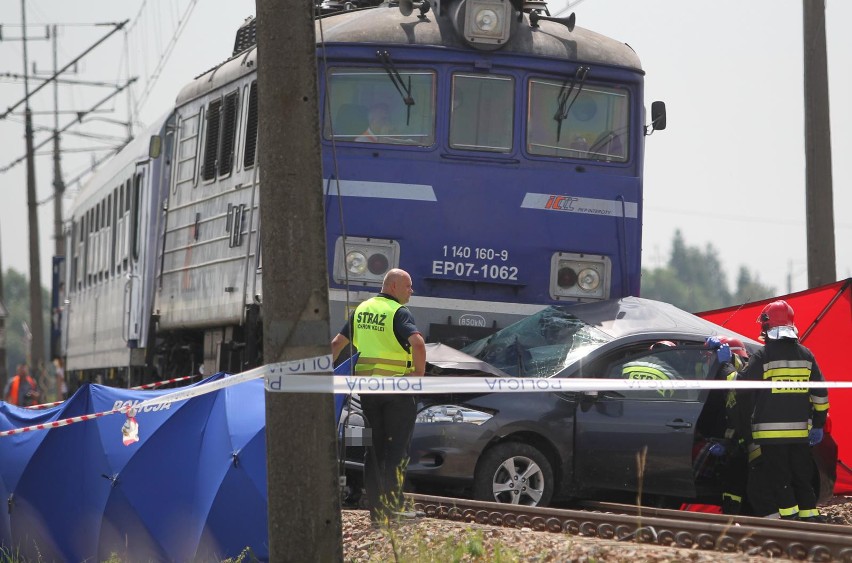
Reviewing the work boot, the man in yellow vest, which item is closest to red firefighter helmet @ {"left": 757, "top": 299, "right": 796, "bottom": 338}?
the work boot

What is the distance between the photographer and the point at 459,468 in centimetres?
1052

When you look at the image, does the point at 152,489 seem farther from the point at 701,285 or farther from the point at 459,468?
the point at 701,285

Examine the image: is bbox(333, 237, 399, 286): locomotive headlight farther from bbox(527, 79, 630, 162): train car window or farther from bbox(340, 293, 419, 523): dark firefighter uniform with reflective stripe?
bbox(340, 293, 419, 523): dark firefighter uniform with reflective stripe

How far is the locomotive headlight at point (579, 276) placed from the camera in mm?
12680

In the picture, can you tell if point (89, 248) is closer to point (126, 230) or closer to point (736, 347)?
point (126, 230)

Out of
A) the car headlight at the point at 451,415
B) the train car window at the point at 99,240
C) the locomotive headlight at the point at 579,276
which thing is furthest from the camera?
the train car window at the point at 99,240

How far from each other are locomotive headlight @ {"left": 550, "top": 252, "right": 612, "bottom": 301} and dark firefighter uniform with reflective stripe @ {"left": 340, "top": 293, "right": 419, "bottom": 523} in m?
3.15

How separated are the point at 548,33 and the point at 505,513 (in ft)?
15.9

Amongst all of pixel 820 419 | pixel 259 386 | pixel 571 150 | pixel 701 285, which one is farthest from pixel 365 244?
pixel 701 285

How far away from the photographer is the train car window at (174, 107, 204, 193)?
50.1 ft

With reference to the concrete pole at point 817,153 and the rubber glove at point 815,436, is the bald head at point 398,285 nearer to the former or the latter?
the rubber glove at point 815,436

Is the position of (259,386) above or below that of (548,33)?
below

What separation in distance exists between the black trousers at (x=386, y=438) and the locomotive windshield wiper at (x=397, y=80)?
3650 millimetres

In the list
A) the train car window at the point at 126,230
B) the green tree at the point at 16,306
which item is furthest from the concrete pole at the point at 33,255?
the green tree at the point at 16,306
